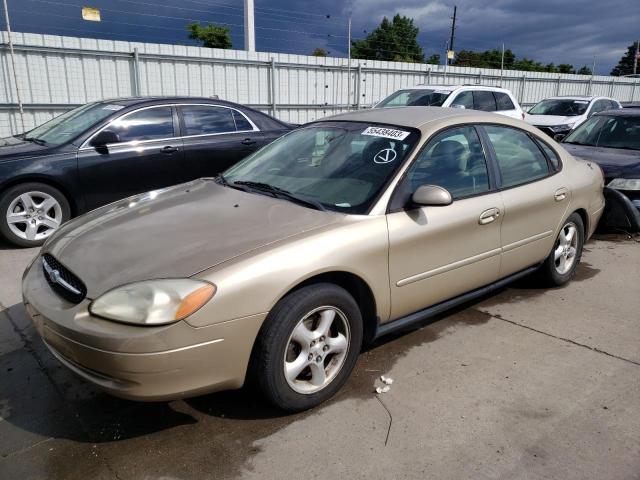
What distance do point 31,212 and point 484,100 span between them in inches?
351

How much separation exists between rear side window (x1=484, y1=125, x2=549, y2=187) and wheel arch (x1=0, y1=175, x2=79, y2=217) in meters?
4.34

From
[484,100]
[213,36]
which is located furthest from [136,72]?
[213,36]

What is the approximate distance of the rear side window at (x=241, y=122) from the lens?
680 cm

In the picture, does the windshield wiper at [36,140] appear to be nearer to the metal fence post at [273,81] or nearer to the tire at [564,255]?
the tire at [564,255]

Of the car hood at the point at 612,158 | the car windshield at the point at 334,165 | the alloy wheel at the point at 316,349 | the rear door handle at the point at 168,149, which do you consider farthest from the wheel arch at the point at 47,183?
the car hood at the point at 612,158

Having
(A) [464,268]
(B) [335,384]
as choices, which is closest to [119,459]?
(B) [335,384]

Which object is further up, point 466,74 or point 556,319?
point 466,74

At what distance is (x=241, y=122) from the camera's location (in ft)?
22.4

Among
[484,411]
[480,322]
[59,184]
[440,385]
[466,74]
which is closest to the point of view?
[484,411]

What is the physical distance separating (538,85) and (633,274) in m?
18.2

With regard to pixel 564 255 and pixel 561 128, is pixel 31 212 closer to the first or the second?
pixel 564 255

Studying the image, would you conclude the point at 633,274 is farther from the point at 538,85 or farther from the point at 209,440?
the point at 538,85

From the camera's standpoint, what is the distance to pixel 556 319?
12.9 ft

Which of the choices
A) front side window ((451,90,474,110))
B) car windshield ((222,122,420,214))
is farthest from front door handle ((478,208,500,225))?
front side window ((451,90,474,110))
